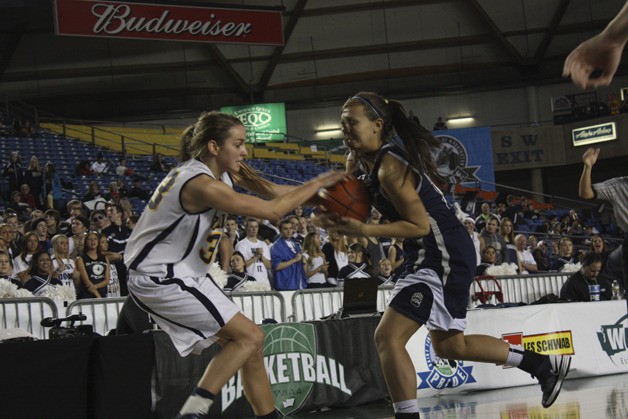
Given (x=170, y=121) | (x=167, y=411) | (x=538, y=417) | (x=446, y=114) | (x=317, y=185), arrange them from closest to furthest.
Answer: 1. (x=317, y=185)
2. (x=538, y=417)
3. (x=167, y=411)
4. (x=170, y=121)
5. (x=446, y=114)

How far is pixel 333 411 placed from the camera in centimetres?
880

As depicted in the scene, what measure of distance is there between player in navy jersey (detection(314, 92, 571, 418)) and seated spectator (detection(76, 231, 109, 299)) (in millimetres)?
5302

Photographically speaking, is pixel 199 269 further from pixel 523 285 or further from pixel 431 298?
pixel 523 285

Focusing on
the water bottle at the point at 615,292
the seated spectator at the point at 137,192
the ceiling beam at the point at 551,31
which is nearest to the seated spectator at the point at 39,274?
the water bottle at the point at 615,292

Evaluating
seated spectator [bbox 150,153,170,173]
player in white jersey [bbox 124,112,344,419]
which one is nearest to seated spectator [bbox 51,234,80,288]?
player in white jersey [bbox 124,112,344,419]

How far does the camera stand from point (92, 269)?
9.93 m

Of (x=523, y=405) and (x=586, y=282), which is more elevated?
(x=586, y=282)

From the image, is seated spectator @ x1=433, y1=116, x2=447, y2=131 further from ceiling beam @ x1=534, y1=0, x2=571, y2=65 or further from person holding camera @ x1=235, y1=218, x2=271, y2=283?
person holding camera @ x1=235, y1=218, x2=271, y2=283

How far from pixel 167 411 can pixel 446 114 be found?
110 feet

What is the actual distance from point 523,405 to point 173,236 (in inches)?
167

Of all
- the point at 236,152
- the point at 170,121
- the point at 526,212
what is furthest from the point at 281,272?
the point at 170,121

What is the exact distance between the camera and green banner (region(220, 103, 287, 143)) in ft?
119

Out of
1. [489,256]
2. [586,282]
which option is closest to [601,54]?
[586,282]

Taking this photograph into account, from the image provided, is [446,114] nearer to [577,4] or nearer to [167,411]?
[577,4]
